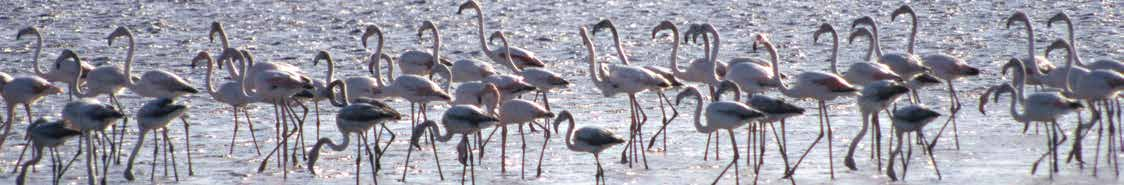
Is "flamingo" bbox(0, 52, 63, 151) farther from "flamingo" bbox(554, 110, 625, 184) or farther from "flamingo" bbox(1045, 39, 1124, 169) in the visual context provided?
"flamingo" bbox(1045, 39, 1124, 169)

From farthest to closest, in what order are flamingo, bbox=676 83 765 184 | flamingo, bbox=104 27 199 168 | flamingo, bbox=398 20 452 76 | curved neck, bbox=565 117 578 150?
flamingo, bbox=398 20 452 76 < flamingo, bbox=104 27 199 168 < curved neck, bbox=565 117 578 150 < flamingo, bbox=676 83 765 184

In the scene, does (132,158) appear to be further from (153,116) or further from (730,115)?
(730,115)

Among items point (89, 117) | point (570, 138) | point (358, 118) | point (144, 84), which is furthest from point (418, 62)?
point (89, 117)

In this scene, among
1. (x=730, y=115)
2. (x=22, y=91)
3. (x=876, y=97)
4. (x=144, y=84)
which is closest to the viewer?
(x=730, y=115)

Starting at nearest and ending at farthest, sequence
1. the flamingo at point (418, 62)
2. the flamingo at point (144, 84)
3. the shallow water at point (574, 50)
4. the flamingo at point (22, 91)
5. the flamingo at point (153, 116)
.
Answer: the flamingo at point (153, 116)
the shallow water at point (574, 50)
the flamingo at point (22, 91)
the flamingo at point (144, 84)
the flamingo at point (418, 62)

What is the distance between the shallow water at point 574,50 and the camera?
35.3 ft

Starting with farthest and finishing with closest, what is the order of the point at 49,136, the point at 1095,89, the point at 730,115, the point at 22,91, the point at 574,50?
the point at 574,50, the point at 22,91, the point at 1095,89, the point at 730,115, the point at 49,136

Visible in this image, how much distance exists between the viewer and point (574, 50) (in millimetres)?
18688

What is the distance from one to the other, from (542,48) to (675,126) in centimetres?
634

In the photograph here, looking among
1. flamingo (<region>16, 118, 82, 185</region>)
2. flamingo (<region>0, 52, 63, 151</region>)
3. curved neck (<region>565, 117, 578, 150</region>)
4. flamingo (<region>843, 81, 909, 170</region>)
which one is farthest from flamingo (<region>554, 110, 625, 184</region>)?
flamingo (<region>0, 52, 63, 151</region>)

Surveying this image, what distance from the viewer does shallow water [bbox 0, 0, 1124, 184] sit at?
1076cm

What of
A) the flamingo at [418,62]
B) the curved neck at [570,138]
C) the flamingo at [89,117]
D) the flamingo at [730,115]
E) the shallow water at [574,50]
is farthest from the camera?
the flamingo at [418,62]

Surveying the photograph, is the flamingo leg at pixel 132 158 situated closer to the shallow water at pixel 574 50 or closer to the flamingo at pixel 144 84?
the shallow water at pixel 574 50

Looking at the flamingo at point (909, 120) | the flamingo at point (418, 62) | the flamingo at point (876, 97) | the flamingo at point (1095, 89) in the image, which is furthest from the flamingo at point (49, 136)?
the flamingo at point (1095, 89)
